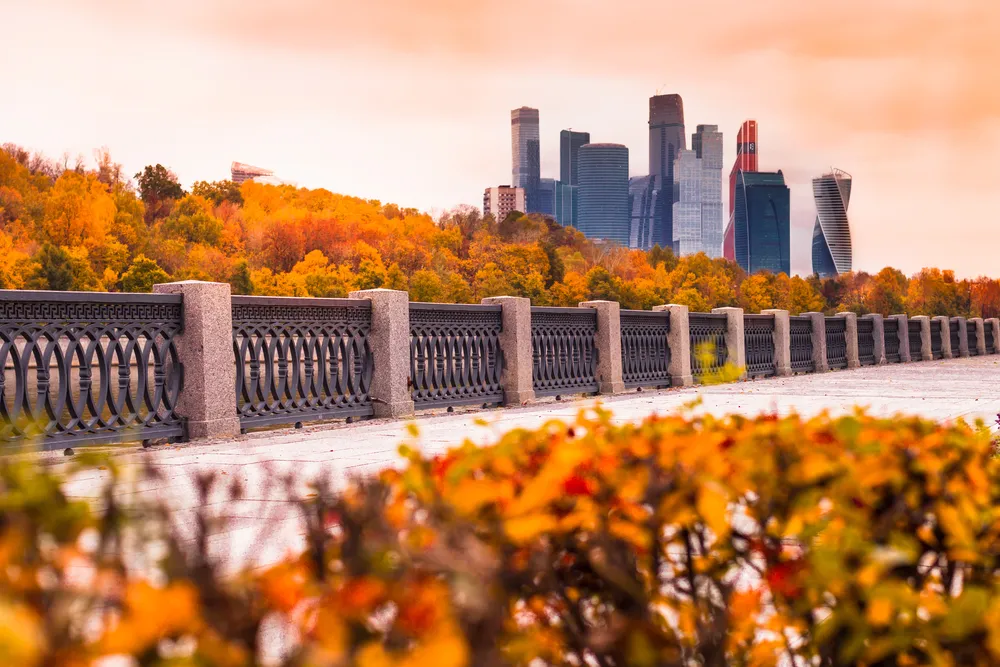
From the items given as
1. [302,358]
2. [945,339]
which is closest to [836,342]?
[945,339]

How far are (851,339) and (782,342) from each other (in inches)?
226

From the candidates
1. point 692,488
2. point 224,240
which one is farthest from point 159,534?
point 224,240

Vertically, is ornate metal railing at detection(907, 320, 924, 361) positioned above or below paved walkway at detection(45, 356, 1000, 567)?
above

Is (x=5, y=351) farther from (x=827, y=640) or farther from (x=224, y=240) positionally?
(x=224, y=240)

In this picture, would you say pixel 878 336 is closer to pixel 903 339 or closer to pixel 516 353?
pixel 903 339

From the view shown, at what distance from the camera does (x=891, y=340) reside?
1416 inches

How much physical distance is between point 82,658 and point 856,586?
4.34 ft

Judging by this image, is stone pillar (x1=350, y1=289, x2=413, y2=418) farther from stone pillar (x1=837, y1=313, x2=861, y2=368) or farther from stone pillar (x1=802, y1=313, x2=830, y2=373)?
stone pillar (x1=837, y1=313, x2=861, y2=368)

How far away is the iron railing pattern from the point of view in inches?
786

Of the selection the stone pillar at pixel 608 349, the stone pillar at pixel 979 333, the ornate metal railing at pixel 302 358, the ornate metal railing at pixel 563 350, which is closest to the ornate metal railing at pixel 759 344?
the stone pillar at pixel 608 349

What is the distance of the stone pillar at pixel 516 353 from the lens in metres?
16.3

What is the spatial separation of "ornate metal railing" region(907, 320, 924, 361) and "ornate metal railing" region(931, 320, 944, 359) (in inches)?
57.3

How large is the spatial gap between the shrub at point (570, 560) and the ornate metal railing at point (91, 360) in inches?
311

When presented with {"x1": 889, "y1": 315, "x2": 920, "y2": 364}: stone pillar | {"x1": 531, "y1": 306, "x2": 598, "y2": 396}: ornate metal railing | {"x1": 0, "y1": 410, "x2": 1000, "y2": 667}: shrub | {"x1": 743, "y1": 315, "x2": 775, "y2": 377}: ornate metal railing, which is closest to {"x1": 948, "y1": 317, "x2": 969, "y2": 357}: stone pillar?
{"x1": 889, "y1": 315, "x2": 920, "y2": 364}: stone pillar
